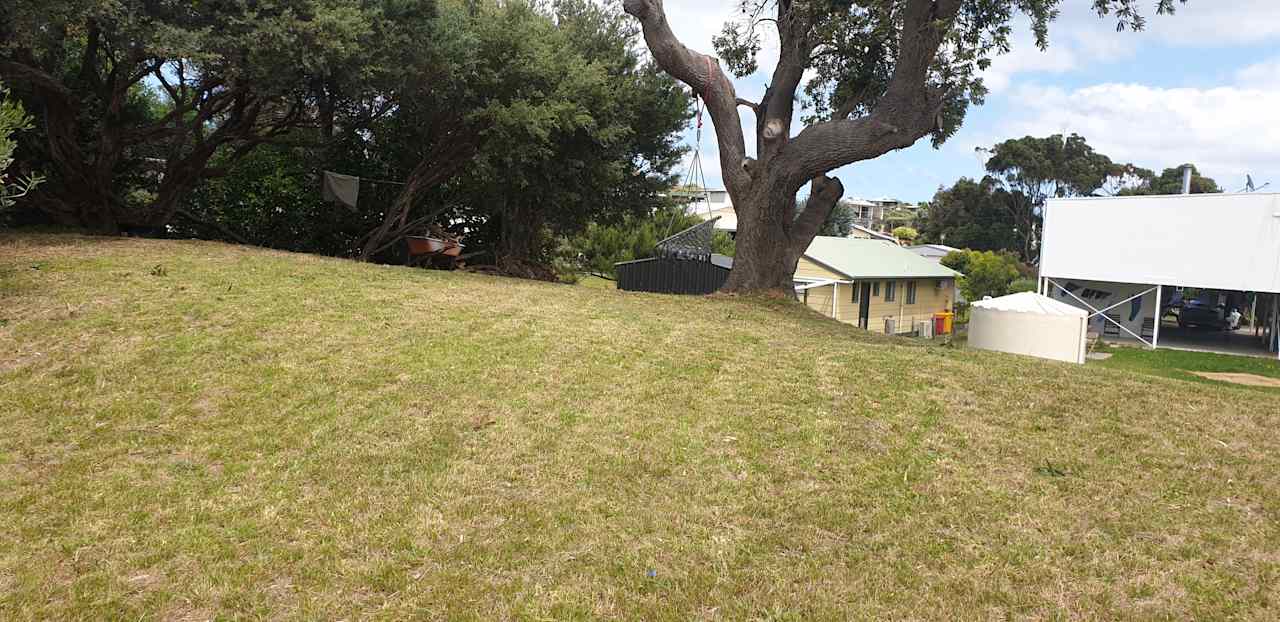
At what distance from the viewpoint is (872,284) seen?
92.3 ft

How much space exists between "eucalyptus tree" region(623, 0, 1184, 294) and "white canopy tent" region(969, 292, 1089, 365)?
2.86 meters

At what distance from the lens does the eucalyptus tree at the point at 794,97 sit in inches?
447

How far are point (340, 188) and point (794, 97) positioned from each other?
28.3ft

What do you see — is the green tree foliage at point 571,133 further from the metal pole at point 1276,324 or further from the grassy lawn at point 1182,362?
the metal pole at point 1276,324

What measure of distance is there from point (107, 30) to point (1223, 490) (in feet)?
41.6

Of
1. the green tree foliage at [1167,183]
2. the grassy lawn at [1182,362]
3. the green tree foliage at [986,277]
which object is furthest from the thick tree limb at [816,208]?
the green tree foliage at [1167,183]

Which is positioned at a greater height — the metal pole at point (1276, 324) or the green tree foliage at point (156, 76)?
the green tree foliage at point (156, 76)

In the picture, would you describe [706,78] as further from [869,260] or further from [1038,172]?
[1038,172]

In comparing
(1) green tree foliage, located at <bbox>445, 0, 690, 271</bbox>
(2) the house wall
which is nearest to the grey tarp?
(1) green tree foliage, located at <bbox>445, 0, 690, 271</bbox>

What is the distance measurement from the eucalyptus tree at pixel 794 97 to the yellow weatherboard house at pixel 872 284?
12.0 meters

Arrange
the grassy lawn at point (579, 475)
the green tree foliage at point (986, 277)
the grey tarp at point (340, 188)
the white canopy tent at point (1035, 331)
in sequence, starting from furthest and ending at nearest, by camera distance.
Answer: the green tree foliage at point (986, 277)
the grey tarp at point (340, 188)
the white canopy tent at point (1035, 331)
the grassy lawn at point (579, 475)

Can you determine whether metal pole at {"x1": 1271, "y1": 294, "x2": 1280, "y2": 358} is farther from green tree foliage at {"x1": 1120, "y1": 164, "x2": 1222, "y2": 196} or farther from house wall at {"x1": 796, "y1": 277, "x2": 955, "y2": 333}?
green tree foliage at {"x1": 1120, "y1": 164, "x2": 1222, "y2": 196}

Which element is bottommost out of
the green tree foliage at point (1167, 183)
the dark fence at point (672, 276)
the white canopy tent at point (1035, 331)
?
the white canopy tent at point (1035, 331)

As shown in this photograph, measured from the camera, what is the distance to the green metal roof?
1055 inches
